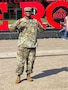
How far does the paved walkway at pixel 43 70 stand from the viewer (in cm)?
795

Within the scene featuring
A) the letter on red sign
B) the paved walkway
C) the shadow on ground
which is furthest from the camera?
the letter on red sign

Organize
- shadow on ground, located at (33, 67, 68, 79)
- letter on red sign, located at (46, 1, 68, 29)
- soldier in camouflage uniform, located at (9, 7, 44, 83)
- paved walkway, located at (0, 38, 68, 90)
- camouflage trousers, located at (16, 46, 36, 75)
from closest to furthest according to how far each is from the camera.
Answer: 1. paved walkway, located at (0, 38, 68, 90)
2. soldier in camouflage uniform, located at (9, 7, 44, 83)
3. camouflage trousers, located at (16, 46, 36, 75)
4. shadow on ground, located at (33, 67, 68, 79)
5. letter on red sign, located at (46, 1, 68, 29)

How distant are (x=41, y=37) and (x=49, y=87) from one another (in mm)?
11453

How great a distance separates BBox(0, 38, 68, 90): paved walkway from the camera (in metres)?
7.95

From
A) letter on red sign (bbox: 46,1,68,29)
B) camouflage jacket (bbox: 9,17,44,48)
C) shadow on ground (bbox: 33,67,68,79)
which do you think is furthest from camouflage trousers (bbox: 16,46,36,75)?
letter on red sign (bbox: 46,1,68,29)

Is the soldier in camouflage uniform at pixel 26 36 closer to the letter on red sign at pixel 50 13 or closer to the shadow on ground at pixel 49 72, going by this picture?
the shadow on ground at pixel 49 72

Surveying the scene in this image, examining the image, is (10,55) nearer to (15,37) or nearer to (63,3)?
(15,37)

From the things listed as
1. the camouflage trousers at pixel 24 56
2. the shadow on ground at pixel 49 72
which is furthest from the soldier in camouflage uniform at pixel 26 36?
the shadow on ground at pixel 49 72

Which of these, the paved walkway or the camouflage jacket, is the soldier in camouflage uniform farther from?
the paved walkway

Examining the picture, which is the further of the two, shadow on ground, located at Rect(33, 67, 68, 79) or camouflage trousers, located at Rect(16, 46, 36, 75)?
shadow on ground, located at Rect(33, 67, 68, 79)

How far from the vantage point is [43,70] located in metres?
9.89

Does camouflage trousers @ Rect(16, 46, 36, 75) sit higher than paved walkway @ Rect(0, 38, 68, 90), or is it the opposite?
camouflage trousers @ Rect(16, 46, 36, 75)

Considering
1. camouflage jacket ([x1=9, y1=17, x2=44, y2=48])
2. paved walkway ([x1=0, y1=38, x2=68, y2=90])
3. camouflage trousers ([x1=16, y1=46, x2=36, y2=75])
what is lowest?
paved walkway ([x1=0, y1=38, x2=68, y2=90])

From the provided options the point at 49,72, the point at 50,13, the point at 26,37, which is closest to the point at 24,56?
the point at 26,37
